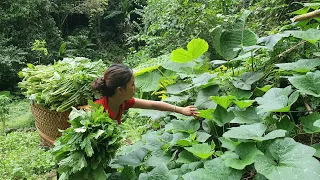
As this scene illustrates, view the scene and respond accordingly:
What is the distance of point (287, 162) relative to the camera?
0.94 meters

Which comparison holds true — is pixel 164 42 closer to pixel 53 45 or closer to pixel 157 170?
pixel 157 170

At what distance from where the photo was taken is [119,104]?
1.98 meters

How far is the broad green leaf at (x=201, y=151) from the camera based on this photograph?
1.08 m

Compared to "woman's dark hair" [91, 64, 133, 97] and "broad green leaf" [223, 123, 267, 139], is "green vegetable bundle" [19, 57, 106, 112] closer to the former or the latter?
"woman's dark hair" [91, 64, 133, 97]

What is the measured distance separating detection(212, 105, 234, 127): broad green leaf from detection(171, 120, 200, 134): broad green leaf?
0.43 ft

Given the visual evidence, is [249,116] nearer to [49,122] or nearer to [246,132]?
[246,132]

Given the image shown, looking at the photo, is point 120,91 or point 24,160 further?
point 24,160

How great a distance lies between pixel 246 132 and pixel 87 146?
1.69ft

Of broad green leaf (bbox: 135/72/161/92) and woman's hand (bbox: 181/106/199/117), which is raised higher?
woman's hand (bbox: 181/106/199/117)

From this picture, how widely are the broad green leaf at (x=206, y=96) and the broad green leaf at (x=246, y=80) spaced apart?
98mm

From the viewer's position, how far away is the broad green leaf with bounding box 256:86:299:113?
1122 mm

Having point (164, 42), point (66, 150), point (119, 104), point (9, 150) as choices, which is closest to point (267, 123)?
point (66, 150)

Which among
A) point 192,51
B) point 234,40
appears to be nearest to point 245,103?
point 192,51

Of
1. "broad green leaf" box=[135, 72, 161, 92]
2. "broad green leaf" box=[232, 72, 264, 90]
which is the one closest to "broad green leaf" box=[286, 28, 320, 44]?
"broad green leaf" box=[232, 72, 264, 90]
